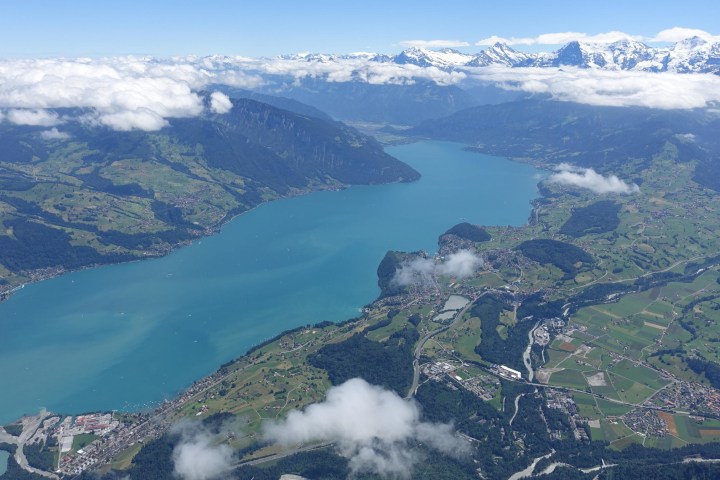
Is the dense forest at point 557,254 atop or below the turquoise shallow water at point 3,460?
atop

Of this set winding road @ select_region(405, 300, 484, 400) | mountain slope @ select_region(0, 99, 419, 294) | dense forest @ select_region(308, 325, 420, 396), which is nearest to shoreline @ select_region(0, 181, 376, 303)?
mountain slope @ select_region(0, 99, 419, 294)

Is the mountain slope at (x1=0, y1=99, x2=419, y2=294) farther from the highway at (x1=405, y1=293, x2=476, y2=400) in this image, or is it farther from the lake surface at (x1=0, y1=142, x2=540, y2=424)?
the highway at (x1=405, y1=293, x2=476, y2=400)

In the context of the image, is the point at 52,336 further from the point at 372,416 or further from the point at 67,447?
the point at 372,416

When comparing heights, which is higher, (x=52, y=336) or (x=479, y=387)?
(x=479, y=387)

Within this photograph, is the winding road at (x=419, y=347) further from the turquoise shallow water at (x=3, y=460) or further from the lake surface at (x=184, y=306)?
the turquoise shallow water at (x=3, y=460)

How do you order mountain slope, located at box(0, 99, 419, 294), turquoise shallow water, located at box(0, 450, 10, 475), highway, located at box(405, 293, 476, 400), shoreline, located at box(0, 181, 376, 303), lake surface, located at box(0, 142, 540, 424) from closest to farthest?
turquoise shallow water, located at box(0, 450, 10, 475), highway, located at box(405, 293, 476, 400), lake surface, located at box(0, 142, 540, 424), shoreline, located at box(0, 181, 376, 303), mountain slope, located at box(0, 99, 419, 294)

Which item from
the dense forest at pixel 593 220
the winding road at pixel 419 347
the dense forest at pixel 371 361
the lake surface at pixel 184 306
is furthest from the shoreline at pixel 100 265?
the dense forest at pixel 593 220

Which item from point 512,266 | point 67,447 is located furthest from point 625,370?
point 67,447

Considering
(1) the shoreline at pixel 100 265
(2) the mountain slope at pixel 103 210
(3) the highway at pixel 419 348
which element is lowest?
(1) the shoreline at pixel 100 265
